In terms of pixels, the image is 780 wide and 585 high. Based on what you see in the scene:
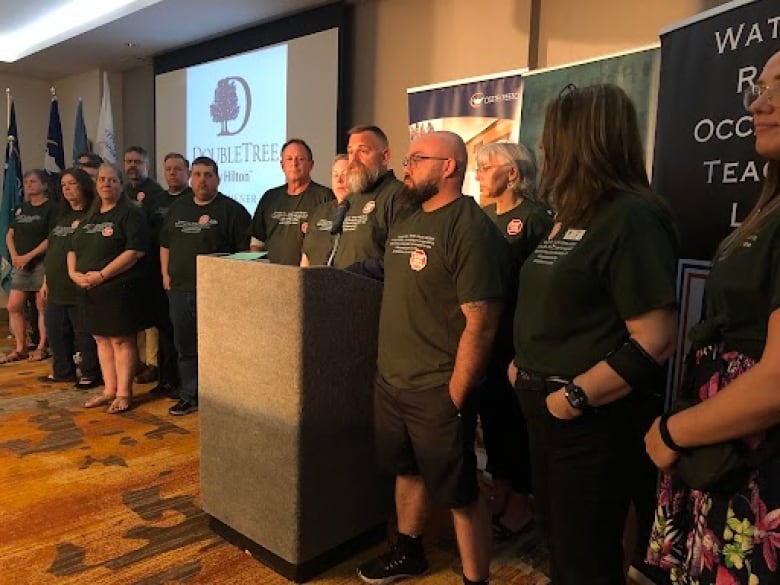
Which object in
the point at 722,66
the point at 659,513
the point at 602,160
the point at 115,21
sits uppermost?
the point at 115,21

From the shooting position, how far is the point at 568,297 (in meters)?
1.40

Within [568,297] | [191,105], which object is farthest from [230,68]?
[568,297]

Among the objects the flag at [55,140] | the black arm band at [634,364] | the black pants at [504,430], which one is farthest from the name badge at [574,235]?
the flag at [55,140]

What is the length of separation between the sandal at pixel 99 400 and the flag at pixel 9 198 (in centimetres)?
277

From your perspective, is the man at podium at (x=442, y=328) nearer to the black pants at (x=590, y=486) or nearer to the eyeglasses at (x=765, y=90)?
the black pants at (x=590, y=486)

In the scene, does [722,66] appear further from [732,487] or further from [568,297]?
[732,487]

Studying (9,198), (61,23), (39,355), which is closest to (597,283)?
(39,355)

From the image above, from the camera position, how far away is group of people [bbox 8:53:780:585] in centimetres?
109

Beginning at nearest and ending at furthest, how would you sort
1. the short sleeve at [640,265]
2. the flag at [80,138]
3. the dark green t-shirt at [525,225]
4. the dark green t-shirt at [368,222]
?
the short sleeve at [640,265], the dark green t-shirt at [525,225], the dark green t-shirt at [368,222], the flag at [80,138]

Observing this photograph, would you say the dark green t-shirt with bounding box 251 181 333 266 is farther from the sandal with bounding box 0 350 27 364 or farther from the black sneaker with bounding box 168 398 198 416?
the sandal with bounding box 0 350 27 364

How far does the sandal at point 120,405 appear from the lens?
13.0ft

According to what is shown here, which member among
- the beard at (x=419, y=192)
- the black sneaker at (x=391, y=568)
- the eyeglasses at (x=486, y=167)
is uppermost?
the eyeglasses at (x=486, y=167)

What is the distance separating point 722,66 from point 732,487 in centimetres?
134

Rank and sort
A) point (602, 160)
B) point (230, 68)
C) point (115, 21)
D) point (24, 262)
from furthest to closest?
1. point (230, 68)
2. point (115, 21)
3. point (24, 262)
4. point (602, 160)
